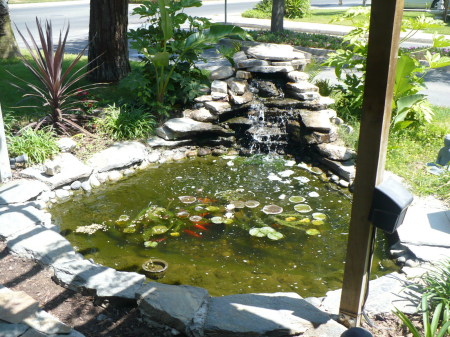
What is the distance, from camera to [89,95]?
728 cm

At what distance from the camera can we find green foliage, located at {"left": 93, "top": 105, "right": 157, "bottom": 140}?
6.76 m

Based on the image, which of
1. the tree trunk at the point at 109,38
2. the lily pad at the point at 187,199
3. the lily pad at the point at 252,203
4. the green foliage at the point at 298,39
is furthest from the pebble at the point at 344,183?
the green foliage at the point at 298,39

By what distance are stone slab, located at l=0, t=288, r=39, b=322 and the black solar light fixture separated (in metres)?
2.31

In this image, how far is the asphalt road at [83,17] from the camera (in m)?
9.87

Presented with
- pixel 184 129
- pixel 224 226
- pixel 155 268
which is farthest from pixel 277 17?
pixel 155 268

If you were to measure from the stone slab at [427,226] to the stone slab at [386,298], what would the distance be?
71 cm

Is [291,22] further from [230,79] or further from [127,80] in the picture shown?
[127,80]

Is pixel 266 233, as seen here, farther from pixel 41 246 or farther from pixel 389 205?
pixel 389 205

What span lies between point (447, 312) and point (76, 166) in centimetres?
448

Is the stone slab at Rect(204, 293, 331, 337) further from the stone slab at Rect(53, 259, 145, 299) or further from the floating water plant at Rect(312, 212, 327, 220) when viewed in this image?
the floating water plant at Rect(312, 212, 327, 220)

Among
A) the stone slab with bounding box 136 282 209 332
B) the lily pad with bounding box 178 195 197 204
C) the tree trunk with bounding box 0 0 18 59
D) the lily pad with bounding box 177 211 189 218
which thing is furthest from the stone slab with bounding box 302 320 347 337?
the tree trunk with bounding box 0 0 18 59

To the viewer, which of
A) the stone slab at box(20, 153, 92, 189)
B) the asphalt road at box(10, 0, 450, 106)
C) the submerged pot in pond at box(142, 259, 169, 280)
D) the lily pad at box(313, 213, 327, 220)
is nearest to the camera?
the submerged pot in pond at box(142, 259, 169, 280)

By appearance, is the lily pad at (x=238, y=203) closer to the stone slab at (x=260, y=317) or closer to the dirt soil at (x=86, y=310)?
the stone slab at (x=260, y=317)

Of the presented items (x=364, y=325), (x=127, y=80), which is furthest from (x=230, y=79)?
(x=364, y=325)
